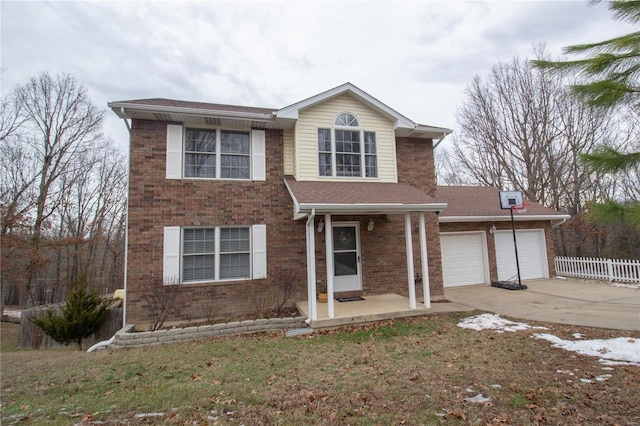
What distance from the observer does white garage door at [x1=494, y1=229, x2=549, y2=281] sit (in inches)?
468

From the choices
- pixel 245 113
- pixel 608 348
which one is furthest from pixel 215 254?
pixel 608 348

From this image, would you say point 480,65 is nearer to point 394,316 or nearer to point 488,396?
point 394,316

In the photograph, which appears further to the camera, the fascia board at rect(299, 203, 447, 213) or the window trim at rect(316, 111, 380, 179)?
the window trim at rect(316, 111, 380, 179)

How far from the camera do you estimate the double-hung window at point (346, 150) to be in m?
8.71

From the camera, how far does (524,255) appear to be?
40.5ft

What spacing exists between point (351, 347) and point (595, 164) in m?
4.59

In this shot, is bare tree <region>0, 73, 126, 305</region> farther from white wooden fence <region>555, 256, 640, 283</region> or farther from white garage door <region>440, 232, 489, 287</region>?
white wooden fence <region>555, 256, 640, 283</region>

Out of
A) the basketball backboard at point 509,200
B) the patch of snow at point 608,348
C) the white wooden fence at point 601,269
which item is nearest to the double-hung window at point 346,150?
the basketball backboard at point 509,200

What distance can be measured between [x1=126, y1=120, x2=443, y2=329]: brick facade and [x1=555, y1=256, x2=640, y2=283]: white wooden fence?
7.92 meters

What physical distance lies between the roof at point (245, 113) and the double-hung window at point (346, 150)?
28.8 inches

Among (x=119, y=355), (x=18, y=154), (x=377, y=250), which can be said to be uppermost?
(x=18, y=154)

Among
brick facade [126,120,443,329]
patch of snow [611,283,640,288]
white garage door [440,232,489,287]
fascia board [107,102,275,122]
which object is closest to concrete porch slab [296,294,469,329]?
brick facade [126,120,443,329]

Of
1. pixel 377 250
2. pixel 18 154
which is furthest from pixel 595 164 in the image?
pixel 18 154

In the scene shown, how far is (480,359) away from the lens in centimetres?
472
